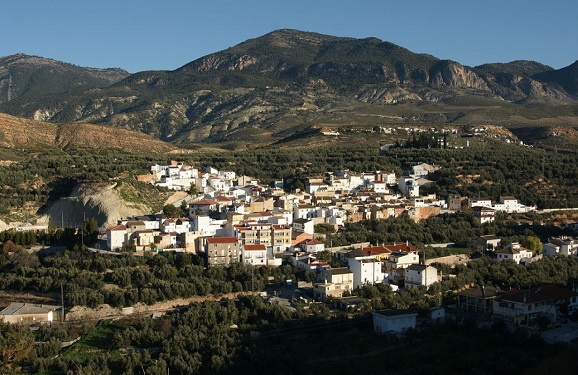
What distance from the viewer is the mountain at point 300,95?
101875 mm

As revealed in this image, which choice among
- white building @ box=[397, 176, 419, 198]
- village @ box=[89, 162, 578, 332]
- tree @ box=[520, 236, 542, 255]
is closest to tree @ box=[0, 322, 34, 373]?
village @ box=[89, 162, 578, 332]

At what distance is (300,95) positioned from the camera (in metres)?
132

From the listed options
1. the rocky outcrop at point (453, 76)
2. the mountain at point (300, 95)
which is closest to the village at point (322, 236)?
the mountain at point (300, 95)

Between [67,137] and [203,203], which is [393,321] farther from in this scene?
[67,137]

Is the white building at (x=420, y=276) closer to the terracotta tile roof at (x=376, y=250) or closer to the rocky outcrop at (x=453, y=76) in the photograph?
the terracotta tile roof at (x=376, y=250)

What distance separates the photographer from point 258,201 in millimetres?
40875

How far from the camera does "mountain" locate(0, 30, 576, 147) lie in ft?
334

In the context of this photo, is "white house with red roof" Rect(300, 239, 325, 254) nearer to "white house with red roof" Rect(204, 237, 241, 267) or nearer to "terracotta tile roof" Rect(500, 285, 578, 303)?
"white house with red roof" Rect(204, 237, 241, 267)

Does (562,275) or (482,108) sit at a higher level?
(482,108)

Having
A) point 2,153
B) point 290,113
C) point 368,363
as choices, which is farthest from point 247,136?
point 368,363

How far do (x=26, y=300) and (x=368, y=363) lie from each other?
13364mm

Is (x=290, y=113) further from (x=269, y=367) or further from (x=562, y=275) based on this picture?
(x=269, y=367)

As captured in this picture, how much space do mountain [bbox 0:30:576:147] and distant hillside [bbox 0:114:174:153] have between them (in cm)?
1323

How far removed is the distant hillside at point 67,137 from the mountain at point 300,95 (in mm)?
13229
